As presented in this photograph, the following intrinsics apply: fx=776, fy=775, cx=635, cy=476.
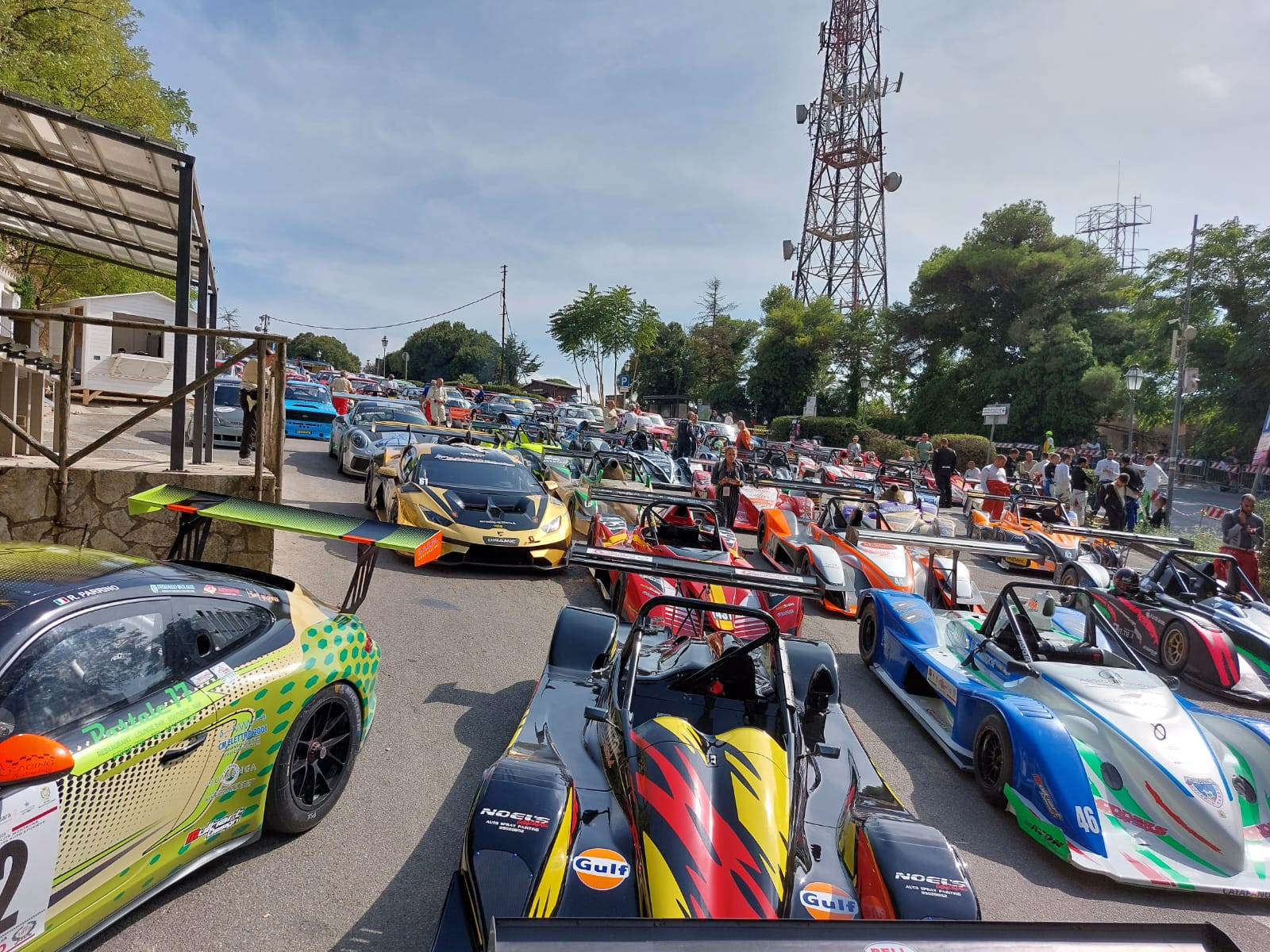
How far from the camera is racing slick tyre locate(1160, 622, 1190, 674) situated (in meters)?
7.47

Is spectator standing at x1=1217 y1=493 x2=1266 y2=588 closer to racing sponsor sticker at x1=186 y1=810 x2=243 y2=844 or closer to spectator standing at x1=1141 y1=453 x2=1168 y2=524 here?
spectator standing at x1=1141 y1=453 x2=1168 y2=524

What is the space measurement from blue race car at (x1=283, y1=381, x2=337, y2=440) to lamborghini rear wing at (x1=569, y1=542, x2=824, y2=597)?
17.2 m

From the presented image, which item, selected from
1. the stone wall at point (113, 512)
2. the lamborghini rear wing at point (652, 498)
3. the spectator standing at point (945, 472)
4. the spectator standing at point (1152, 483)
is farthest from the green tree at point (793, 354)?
the stone wall at point (113, 512)

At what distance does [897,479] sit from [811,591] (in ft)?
45.2

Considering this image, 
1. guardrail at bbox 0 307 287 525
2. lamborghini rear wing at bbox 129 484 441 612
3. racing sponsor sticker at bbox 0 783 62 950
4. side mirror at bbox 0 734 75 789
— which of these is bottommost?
racing sponsor sticker at bbox 0 783 62 950

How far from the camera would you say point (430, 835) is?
3762 millimetres

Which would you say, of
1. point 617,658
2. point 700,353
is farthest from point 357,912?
point 700,353

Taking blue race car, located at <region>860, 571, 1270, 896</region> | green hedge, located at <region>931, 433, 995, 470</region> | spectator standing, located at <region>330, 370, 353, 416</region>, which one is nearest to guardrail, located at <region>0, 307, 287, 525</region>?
blue race car, located at <region>860, 571, 1270, 896</region>

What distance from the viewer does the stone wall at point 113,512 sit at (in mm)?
5910

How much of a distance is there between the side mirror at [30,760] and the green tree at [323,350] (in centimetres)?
11556

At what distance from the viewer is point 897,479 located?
17.8m

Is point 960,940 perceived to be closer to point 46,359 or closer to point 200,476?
point 200,476

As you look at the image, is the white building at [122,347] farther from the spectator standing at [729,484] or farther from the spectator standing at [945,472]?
the spectator standing at [945,472]

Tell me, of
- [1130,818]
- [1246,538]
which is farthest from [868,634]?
[1246,538]
